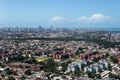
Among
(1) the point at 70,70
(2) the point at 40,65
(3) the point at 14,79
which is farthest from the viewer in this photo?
(2) the point at 40,65

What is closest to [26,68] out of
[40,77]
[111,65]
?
[40,77]

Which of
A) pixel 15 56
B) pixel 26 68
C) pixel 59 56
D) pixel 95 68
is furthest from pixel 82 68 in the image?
pixel 15 56

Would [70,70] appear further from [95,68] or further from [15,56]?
[15,56]

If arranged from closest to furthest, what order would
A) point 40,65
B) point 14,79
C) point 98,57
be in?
point 14,79, point 40,65, point 98,57

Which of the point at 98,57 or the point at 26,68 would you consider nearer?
the point at 26,68

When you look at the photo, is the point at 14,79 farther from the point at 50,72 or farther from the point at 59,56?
the point at 59,56

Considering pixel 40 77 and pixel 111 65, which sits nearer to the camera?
pixel 40 77

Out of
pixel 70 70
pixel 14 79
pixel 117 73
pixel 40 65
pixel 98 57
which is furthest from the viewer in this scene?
pixel 98 57

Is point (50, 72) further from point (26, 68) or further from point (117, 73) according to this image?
point (117, 73)

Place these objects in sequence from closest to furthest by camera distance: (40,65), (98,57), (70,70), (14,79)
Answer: (14,79)
(70,70)
(40,65)
(98,57)
